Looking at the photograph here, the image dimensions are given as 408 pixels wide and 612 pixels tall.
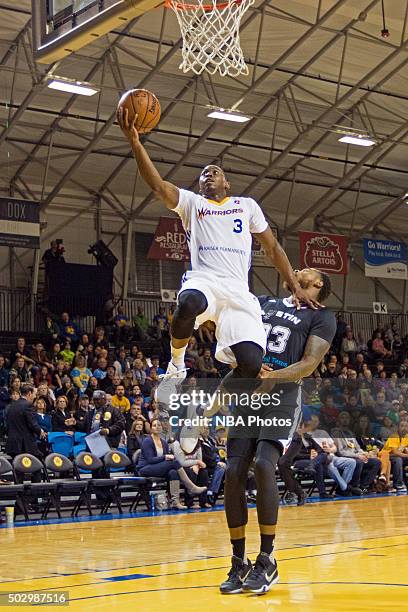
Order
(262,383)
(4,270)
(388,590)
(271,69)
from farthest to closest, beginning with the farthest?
(4,270) → (271,69) → (262,383) → (388,590)

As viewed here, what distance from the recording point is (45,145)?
88.8ft

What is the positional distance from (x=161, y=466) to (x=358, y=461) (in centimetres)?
458

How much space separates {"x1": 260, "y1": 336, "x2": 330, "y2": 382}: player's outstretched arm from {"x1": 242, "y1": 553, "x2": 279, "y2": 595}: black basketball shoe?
3.73 ft

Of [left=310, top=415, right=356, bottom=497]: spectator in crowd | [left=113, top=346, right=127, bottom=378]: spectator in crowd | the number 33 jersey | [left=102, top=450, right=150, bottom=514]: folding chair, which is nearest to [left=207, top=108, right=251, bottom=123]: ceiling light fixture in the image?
[left=113, top=346, right=127, bottom=378]: spectator in crowd

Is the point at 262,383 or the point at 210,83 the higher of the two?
the point at 210,83

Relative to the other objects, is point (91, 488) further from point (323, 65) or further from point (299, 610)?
point (323, 65)

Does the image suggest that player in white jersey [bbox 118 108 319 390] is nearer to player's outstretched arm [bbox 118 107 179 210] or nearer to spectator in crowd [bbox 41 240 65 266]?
player's outstretched arm [bbox 118 107 179 210]

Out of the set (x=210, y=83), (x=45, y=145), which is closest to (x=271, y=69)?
(x=210, y=83)

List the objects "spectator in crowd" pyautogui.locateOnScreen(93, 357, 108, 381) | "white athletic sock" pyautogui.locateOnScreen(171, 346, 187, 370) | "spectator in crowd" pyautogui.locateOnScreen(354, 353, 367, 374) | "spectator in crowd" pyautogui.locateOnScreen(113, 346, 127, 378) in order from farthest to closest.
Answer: "spectator in crowd" pyautogui.locateOnScreen(354, 353, 367, 374) → "spectator in crowd" pyautogui.locateOnScreen(113, 346, 127, 378) → "spectator in crowd" pyautogui.locateOnScreen(93, 357, 108, 381) → "white athletic sock" pyautogui.locateOnScreen(171, 346, 187, 370)

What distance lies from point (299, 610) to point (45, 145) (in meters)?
23.4

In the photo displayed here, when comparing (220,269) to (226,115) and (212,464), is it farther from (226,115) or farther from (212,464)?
(226,115)

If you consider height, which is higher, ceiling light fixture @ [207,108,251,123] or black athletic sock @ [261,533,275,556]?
ceiling light fixture @ [207,108,251,123]

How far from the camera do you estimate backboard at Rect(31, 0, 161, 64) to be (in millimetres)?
8398

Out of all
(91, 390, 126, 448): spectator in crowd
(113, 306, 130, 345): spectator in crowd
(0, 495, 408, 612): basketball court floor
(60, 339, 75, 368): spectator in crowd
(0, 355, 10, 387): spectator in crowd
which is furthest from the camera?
(113, 306, 130, 345): spectator in crowd
